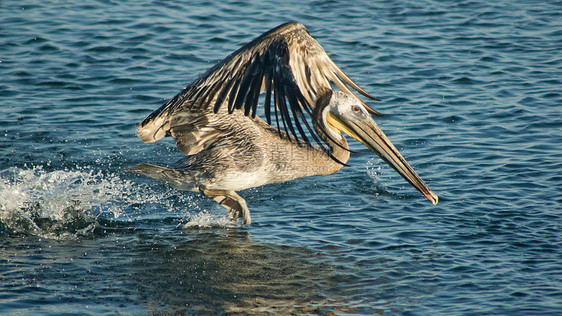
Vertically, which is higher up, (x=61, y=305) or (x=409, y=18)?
(x=409, y=18)

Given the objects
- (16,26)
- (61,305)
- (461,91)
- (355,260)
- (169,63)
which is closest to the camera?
(61,305)

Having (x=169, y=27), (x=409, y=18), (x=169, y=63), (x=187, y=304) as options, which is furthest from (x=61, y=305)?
(x=409, y=18)

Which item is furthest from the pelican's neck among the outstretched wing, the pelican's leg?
the pelican's leg

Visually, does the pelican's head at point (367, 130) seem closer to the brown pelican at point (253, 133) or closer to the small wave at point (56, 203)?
the brown pelican at point (253, 133)

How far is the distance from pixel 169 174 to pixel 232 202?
728 mm

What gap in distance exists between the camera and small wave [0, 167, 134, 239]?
6.66m

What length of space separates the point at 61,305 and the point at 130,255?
1059 mm

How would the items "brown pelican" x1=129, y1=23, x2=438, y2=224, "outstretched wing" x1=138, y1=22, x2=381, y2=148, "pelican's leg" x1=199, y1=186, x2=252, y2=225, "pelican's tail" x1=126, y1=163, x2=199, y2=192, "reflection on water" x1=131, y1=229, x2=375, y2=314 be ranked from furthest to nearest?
"pelican's leg" x1=199, y1=186, x2=252, y2=225, "pelican's tail" x1=126, y1=163, x2=199, y2=192, "brown pelican" x1=129, y1=23, x2=438, y2=224, "outstretched wing" x1=138, y1=22, x2=381, y2=148, "reflection on water" x1=131, y1=229, x2=375, y2=314

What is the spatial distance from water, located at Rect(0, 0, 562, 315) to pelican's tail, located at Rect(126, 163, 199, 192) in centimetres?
46

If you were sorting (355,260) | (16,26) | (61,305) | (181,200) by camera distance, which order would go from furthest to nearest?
(16,26)
(181,200)
(355,260)
(61,305)

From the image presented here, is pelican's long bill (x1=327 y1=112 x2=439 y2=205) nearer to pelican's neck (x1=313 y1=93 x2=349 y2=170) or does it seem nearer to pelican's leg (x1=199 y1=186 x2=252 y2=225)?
pelican's neck (x1=313 y1=93 x2=349 y2=170)

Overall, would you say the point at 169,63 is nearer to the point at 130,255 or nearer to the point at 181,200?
the point at 181,200

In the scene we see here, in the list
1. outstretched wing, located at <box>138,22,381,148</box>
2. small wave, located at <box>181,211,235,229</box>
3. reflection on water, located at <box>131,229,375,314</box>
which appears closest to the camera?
reflection on water, located at <box>131,229,375,314</box>

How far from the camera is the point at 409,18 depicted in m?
13.6
